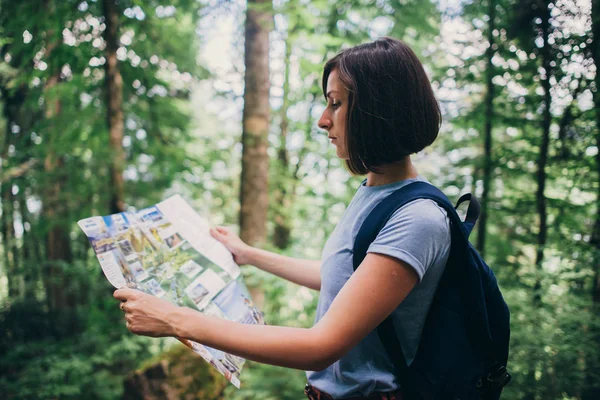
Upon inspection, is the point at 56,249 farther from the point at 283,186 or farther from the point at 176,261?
the point at 176,261

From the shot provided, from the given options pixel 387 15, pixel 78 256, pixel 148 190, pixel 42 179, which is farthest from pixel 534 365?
pixel 78 256

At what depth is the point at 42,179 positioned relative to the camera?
573cm

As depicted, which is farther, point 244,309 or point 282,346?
point 244,309

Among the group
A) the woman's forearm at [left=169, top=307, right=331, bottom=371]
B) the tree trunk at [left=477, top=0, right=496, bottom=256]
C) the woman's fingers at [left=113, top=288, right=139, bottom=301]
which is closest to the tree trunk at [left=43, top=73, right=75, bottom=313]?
the woman's fingers at [left=113, top=288, right=139, bottom=301]

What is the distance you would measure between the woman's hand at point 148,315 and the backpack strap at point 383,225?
538 mm

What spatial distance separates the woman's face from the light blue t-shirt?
0.61 ft

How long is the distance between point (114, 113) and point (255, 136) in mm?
1752

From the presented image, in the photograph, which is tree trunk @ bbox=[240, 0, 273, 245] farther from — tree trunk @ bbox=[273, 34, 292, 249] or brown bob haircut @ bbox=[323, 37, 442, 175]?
brown bob haircut @ bbox=[323, 37, 442, 175]

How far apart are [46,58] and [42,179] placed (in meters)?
2.01

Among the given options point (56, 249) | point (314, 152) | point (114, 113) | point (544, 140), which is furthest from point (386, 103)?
point (56, 249)

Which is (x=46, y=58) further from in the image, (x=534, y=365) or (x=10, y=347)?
(x=534, y=365)

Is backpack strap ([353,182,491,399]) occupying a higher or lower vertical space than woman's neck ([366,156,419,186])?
lower

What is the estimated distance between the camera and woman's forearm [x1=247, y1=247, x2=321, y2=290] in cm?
158

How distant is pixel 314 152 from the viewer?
762cm
